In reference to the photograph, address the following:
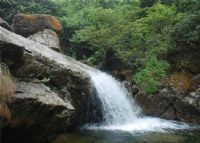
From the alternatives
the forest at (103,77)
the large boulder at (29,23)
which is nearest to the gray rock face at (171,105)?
the forest at (103,77)

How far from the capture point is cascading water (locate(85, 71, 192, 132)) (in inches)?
410

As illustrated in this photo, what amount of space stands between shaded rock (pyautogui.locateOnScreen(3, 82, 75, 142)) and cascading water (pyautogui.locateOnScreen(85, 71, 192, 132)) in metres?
2.44

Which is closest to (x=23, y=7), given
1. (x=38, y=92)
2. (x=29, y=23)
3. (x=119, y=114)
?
(x=29, y=23)

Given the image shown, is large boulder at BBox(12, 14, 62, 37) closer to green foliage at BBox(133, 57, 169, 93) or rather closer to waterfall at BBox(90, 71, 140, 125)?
waterfall at BBox(90, 71, 140, 125)

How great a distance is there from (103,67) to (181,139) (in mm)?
6512

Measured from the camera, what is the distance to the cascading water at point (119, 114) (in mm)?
10422

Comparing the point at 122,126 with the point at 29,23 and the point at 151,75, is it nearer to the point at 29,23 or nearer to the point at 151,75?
the point at 151,75

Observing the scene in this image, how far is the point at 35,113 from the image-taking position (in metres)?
7.07

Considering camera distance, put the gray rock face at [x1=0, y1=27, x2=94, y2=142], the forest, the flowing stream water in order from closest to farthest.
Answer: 1. the gray rock face at [x1=0, y1=27, x2=94, y2=142]
2. the forest
3. the flowing stream water

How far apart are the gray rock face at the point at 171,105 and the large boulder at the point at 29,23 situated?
614 centimetres

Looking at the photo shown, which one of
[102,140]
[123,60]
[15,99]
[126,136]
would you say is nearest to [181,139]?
[126,136]

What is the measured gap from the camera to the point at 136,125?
35.0ft

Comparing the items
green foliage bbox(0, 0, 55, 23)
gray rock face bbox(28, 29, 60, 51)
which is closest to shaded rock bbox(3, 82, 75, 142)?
gray rock face bbox(28, 29, 60, 51)

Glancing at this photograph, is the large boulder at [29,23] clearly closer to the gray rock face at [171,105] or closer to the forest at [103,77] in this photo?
the forest at [103,77]
